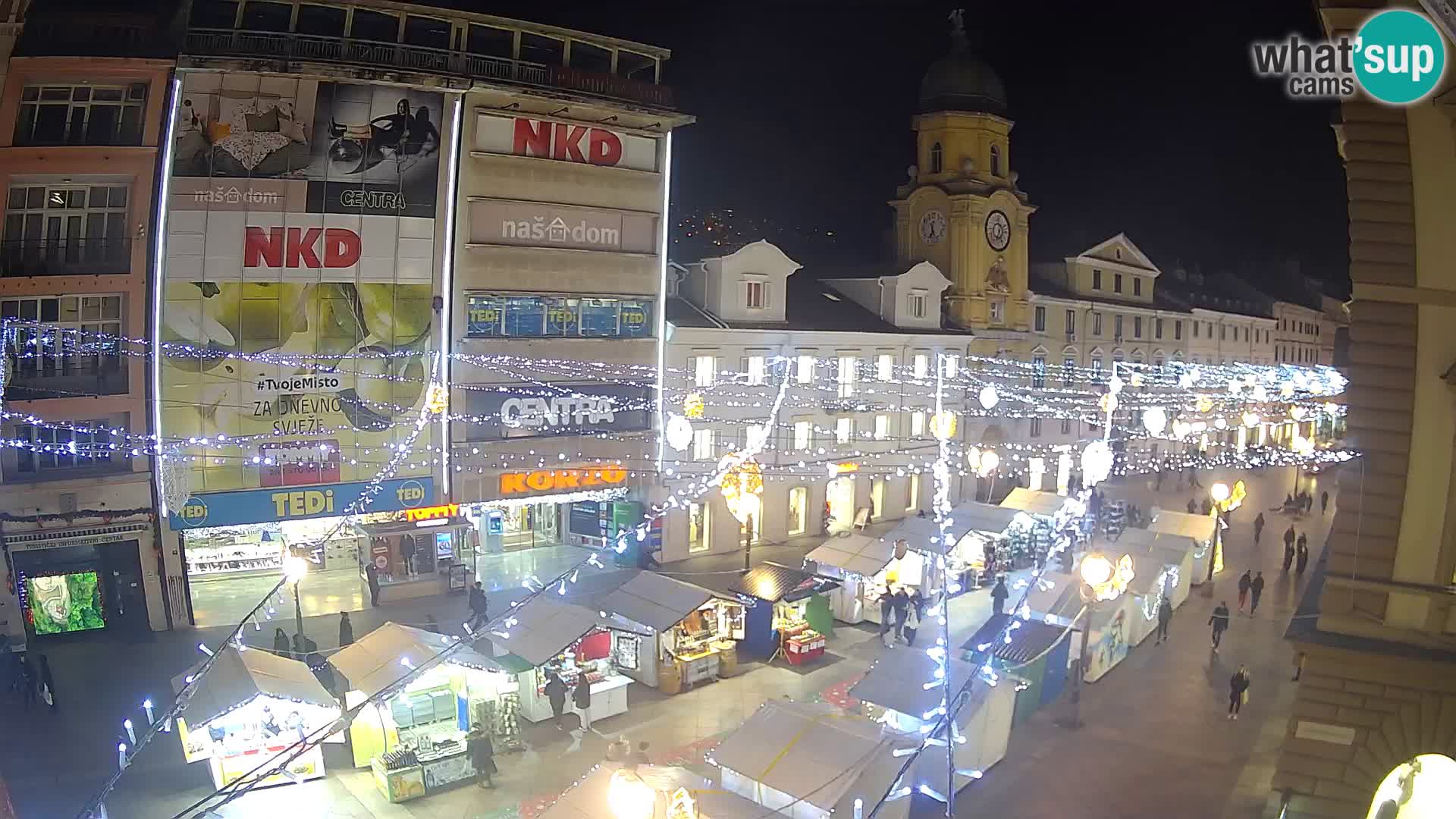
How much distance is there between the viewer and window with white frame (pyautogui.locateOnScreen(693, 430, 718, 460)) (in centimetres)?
2825

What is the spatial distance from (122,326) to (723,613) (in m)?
14.1

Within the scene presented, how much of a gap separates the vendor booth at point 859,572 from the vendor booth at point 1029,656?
12.7 feet

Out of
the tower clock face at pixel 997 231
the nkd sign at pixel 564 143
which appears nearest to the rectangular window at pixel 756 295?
the nkd sign at pixel 564 143

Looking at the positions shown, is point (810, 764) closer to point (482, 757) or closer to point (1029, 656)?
point (482, 757)

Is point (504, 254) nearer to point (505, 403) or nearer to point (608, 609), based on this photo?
point (505, 403)

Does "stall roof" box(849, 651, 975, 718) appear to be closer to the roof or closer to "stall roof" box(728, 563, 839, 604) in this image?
the roof

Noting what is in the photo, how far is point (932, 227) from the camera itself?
36062 millimetres

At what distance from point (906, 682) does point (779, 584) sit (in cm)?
575

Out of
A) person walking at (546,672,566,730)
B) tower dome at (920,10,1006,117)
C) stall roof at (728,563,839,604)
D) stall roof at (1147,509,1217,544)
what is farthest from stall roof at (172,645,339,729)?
tower dome at (920,10,1006,117)

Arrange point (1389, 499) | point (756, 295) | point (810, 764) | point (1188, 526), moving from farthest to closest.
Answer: point (756, 295), point (1188, 526), point (810, 764), point (1389, 499)

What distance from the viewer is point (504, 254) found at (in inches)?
963

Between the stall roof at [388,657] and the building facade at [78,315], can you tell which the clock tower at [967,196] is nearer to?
the building facade at [78,315]

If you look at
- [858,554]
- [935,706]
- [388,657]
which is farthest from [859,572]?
[388,657]

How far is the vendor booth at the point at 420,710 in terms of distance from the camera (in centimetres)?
1448
